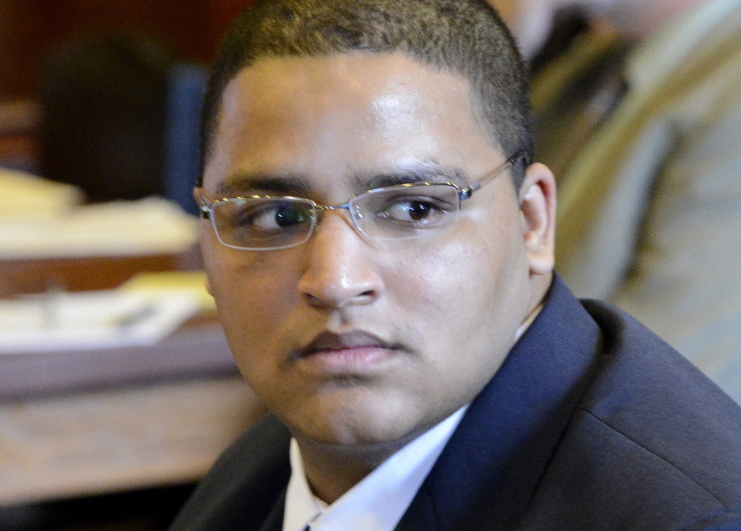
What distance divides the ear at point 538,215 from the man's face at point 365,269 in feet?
0.18

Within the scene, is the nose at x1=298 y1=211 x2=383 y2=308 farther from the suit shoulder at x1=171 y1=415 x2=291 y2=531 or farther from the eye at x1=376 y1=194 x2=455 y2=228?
the suit shoulder at x1=171 y1=415 x2=291 y2=531

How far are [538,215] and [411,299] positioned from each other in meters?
0.26

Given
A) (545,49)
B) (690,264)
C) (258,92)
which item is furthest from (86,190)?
(258,92)

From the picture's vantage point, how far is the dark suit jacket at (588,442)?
745mm

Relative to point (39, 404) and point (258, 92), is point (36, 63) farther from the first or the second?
point (258, 92)

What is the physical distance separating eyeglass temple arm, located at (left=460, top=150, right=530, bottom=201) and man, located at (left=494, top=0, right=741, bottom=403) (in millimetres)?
681

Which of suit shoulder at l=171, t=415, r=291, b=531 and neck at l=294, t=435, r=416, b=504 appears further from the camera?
suit shoulder at l=171, t=415, r=291, b=531

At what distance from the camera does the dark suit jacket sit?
2.44 ft

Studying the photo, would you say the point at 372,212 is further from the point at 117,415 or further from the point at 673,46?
the point at 673,46

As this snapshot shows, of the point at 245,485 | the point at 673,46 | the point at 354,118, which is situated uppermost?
the point at 673,46

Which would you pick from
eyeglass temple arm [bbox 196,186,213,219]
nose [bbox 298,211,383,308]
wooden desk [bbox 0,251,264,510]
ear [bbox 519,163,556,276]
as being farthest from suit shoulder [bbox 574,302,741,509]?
wooden desk [bbox 0,251,264,510]

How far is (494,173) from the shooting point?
3.20 ft

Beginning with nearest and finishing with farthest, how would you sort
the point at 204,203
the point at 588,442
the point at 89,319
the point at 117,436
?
the point at 588,442
the point at 204,203
the point at 117,436
the point at 89,319

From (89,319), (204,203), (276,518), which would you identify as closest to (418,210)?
(204,203)
